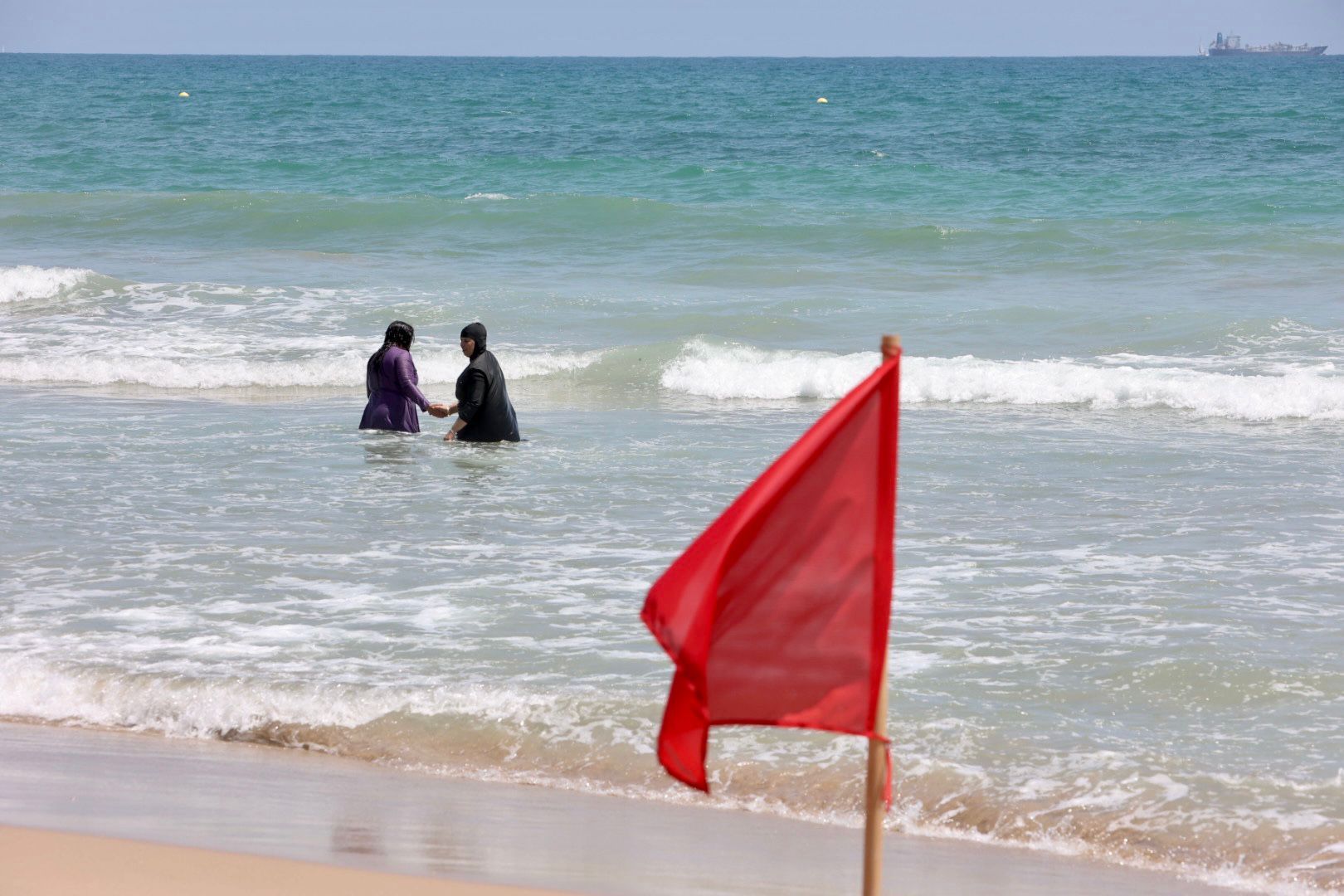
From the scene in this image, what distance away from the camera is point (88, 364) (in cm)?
1547

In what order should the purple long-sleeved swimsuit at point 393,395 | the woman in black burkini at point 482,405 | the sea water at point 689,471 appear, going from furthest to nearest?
the purple long-sleeved swimsuit at point 393,395
the woman in black burkini at point 482,405
the sea water at point 689,471

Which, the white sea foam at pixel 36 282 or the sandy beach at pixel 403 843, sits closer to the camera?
the sandy beach at pixel 403 843

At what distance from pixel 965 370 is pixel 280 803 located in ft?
34.1

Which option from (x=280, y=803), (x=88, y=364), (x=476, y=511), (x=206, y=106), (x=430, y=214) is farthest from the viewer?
(x=206, y=106)

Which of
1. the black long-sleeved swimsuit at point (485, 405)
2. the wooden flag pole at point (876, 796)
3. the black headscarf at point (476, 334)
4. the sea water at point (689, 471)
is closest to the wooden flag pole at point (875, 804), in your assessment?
the wooden flag pole at point (876, 796)

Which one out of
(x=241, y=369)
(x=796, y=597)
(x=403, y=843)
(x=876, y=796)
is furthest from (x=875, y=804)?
(x=241, y=369)

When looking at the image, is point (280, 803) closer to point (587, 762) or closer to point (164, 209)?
point (587, 762)

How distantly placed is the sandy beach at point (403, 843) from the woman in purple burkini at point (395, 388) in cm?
548

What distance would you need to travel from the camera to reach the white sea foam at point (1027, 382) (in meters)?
13.3

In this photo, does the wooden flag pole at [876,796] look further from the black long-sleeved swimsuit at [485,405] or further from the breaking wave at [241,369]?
the breaking wave at [241,369]

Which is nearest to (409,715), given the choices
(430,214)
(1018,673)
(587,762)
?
(587,762)

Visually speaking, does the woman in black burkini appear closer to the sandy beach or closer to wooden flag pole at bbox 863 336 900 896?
the sandy beach

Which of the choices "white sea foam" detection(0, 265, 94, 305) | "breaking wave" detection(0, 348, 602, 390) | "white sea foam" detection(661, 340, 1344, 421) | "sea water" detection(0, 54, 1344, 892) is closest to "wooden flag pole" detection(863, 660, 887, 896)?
"sea water" detection(0, 54, 1344, 892)

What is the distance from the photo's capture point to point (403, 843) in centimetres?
471
